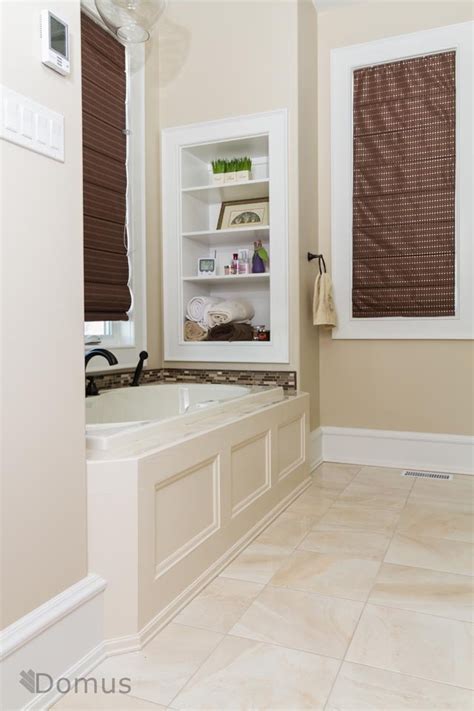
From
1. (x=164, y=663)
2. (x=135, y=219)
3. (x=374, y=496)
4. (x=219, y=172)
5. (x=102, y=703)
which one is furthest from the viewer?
(x=219, y=172)

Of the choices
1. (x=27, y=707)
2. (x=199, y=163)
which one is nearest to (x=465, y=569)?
(x=27, y=707)

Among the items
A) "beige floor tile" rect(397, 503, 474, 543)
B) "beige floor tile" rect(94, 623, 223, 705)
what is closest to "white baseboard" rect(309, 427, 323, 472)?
"beige floor tile" rect(397, 503, 474, 543)

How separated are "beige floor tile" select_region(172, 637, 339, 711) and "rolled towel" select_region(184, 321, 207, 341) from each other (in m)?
2.12

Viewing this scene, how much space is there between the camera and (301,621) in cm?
165

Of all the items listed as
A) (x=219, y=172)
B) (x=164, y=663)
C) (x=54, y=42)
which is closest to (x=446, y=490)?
(x=164, y=663)

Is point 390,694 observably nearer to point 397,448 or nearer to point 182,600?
point 182,600

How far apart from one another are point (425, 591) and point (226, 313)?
194 cm

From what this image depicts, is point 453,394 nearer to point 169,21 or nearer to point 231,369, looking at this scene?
point 231,369

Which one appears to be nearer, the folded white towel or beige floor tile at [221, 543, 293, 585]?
beige floor tile at [221, 543, 293, 585]

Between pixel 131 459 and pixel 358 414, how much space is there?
231 centimetres

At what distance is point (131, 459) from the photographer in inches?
59.1

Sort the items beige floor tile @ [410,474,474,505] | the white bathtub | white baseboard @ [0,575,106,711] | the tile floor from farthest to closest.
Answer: beige floor tile @ [410,474,474,505]
the white bathtub
the tile floor
white baseboard @ [0,575,106,711]

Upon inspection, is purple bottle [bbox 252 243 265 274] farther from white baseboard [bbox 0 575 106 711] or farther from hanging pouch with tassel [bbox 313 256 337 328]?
white baseboard [bbox 0 575 106 711]

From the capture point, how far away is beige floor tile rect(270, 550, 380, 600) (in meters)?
1.85
